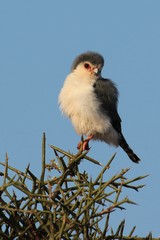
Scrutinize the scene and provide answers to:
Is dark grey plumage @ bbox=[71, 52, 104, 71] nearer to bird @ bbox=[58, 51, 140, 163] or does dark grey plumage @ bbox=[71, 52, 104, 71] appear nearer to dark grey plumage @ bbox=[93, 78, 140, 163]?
bird @ bbox=[58, 51, 140, 163]

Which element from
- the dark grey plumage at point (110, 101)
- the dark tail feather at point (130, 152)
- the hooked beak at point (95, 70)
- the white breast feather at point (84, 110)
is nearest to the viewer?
the white breast feather at point (84, 110)

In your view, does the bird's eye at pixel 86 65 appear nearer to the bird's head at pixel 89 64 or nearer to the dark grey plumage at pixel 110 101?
the bird's head at pixel 89 64

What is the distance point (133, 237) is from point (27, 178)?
0.60 m

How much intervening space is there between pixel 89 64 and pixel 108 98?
25.7 inches

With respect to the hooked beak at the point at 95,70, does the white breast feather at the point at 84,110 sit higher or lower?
lower

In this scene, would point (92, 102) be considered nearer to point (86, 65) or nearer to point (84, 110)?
point (84, 110)

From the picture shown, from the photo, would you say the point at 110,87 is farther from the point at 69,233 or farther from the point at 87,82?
the point at 69,233

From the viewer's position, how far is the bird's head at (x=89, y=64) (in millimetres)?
7496

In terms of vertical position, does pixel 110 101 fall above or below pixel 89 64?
below

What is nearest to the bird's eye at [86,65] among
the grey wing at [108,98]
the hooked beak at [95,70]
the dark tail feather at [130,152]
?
the hooked beak at [95,70]

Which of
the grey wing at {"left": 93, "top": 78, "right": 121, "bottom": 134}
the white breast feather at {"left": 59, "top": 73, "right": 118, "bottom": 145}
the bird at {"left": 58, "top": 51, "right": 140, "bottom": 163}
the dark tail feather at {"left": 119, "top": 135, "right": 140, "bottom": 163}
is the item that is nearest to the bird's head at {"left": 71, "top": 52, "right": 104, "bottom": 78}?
the bird at {"left": 58, "top": 51, "right": 140, "bottom": 163}

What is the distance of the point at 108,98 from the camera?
729 centimetres

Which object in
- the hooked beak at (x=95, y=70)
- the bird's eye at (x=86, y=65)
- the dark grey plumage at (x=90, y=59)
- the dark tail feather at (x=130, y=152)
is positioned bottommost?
the dark tail feather at (x=130, y=152)

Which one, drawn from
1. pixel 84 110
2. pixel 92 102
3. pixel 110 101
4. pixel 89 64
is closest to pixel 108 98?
pixel 110 101
